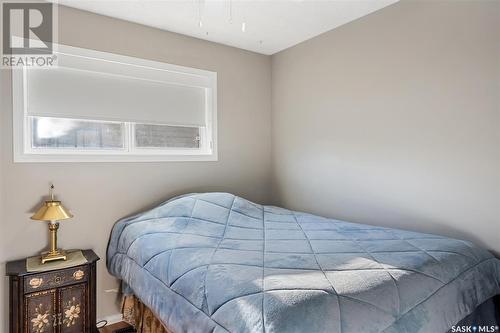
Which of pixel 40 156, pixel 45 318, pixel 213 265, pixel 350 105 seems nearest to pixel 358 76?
pixel 350 105

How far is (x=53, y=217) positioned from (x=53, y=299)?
555 mm

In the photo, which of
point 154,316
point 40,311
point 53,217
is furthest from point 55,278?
point 154,316

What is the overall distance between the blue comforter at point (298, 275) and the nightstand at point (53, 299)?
247mm

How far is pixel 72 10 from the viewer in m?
2.43

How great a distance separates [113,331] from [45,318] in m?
0.55

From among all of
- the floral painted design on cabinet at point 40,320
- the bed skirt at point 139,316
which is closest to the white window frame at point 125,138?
the floral painted design on cabinet at point 40,320

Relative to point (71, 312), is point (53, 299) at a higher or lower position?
higher

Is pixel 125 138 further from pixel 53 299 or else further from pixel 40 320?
pixel 40 320

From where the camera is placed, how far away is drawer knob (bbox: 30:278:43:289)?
203cm

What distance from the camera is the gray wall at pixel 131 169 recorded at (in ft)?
7.33

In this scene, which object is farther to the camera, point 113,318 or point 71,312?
point 113,318

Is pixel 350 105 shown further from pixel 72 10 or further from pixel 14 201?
pixel 14 201

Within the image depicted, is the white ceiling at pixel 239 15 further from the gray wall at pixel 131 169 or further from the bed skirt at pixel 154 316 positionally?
the bed skirt at pixel 154 316

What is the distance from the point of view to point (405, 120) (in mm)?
2363
